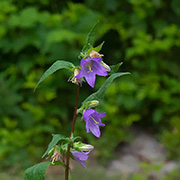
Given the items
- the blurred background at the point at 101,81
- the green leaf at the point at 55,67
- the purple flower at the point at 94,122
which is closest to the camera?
the green leaf at the point at 55,67

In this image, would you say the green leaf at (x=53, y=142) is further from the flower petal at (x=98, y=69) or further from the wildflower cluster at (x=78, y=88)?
the flower petal at (x=98, y=69)

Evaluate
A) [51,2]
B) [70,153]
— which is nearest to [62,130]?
[51,2]

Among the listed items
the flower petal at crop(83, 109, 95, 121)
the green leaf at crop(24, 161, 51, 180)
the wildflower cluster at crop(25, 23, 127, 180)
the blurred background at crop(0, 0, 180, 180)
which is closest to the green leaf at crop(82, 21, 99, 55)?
the wildflower cluster at crop(25, 23, 127, 180)

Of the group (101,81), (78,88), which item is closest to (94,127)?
(78,88)

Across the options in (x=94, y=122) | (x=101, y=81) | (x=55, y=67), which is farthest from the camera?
(x=101, y=81)

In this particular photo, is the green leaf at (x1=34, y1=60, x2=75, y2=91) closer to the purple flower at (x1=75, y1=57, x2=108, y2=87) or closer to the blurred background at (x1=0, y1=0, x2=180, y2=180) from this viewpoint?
the purple flower at (x1=75, y1=57, x2=108, y2=87)

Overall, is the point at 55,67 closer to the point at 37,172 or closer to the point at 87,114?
the point at 87,114

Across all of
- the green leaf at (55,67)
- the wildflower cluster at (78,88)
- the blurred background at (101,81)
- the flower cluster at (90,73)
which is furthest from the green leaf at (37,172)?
the blurred background at (101,81)

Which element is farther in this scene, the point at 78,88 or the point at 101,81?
the point at 101,81
